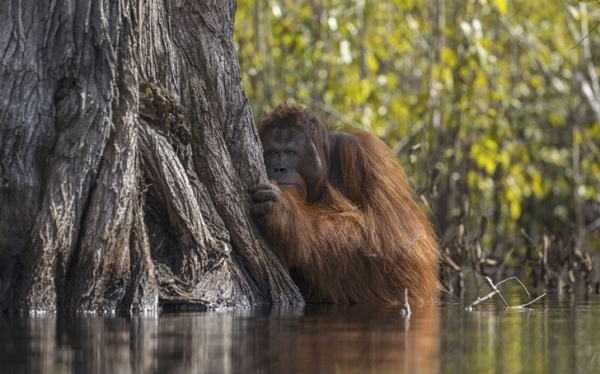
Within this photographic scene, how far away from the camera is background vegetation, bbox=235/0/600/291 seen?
469 inches

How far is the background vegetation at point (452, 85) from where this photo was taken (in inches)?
469

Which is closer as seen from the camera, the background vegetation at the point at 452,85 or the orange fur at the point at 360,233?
the orange fur at the point at 360,233

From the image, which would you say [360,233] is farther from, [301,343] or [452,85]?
[452,85]

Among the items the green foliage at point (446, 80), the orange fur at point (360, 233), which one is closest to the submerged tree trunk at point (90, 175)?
the orange fur at point (360, 233)

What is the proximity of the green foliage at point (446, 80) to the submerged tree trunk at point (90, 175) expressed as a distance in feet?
16.7

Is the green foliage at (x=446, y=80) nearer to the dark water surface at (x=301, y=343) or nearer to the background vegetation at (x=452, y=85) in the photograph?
the background vegetation at (x=452, y=85)

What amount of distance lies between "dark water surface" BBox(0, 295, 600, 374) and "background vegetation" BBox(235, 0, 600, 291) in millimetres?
4476

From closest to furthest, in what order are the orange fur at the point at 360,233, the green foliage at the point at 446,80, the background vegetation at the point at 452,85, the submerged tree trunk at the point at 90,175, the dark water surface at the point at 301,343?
the dark water surface at the point at 301,343 < the submerged tree trunk at the point at 90,175 < the orange fur at the point at 360,233 < the background vegetation at the point at 452,85 < the green foliage at the point at 446,80

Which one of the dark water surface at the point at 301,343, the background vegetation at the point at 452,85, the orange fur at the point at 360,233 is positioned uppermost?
the background vegetation at the point at 452,85

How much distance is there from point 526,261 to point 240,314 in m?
5.37

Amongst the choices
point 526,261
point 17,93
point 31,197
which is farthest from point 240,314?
point 526,261

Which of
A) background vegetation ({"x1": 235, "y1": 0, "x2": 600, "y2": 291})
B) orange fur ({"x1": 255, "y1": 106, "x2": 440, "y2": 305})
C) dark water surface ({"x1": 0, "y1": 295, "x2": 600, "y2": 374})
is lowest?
dark water surface ({"x1": 0, "y1": 295, "x2": 600, "y2": 374})

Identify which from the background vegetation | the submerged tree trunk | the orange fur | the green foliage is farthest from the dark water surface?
the green foliage

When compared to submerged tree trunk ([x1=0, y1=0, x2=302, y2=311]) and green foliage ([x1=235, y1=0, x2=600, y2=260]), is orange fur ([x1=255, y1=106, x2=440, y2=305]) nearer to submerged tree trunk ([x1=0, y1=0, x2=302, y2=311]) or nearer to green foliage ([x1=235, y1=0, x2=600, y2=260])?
submerged tree trunk ([x1=0, y1=0, x2=302, y2=311])
